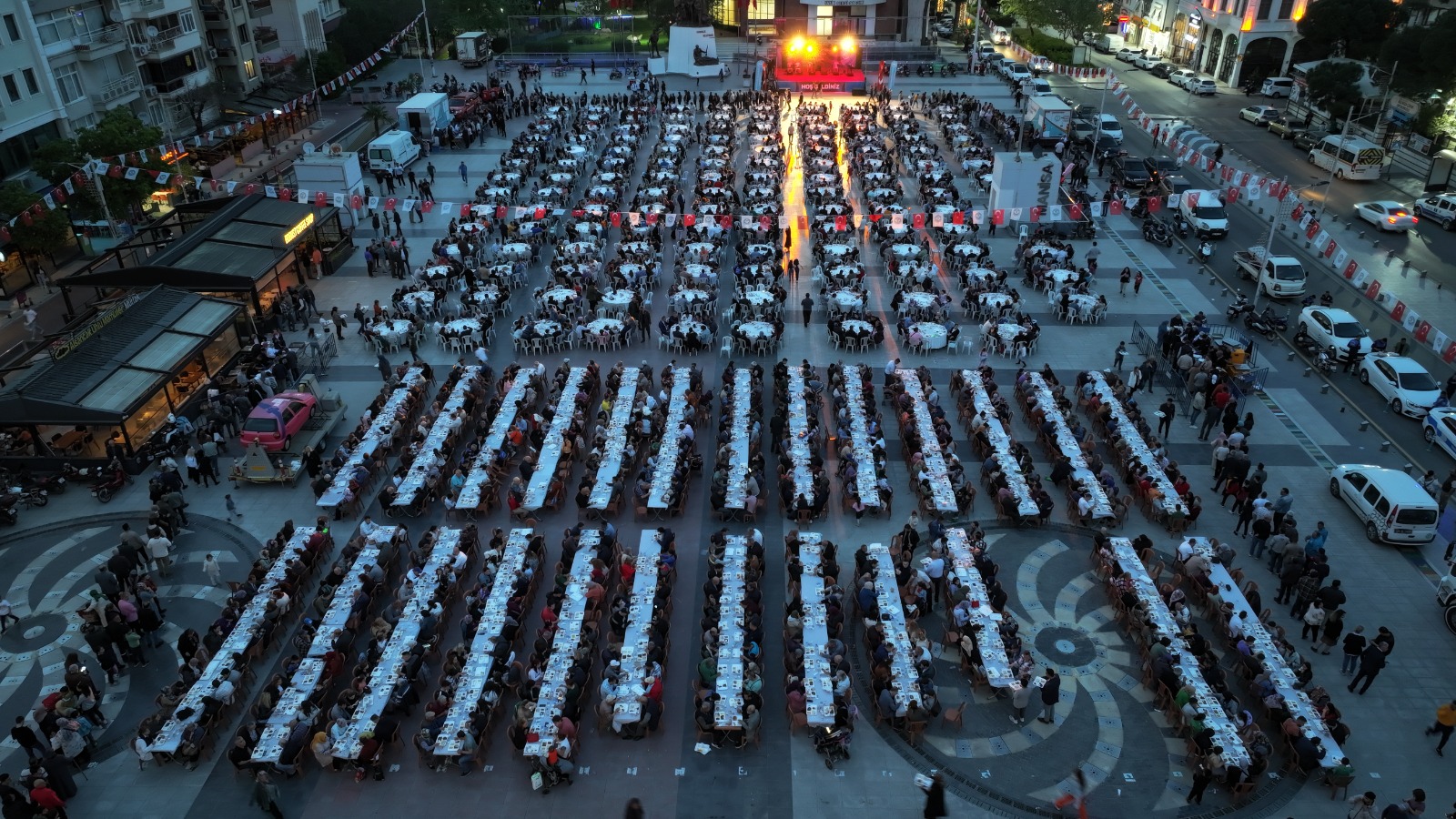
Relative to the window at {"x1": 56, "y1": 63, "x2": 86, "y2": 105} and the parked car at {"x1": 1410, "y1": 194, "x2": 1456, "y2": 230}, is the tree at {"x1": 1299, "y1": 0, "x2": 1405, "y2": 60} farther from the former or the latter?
the window at {"x1": 56, "y1": 63, "x2": 86, "y2": 105}

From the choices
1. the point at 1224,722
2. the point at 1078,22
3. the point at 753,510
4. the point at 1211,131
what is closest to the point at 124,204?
the point at 753,510

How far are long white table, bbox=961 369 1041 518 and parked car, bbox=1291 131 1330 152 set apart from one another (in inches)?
1428

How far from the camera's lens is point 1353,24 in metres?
61.0

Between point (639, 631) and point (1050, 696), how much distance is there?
7.57 meters

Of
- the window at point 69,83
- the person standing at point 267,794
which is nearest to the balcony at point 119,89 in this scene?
the window at point 69,83

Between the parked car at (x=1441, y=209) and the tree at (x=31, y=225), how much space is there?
56.3 meters

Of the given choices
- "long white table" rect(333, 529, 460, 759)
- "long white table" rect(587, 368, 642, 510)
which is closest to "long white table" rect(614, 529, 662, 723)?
"long white table" rect(587, 368, 642, 510)

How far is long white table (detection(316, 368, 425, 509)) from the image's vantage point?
23484 mm

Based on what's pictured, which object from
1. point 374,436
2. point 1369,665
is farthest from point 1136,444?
point 374,436

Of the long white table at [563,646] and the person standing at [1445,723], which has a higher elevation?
the long white table at [563,646]

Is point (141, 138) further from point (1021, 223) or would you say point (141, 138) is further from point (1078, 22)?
point (1078, 22)

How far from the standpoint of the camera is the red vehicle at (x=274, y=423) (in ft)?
84.1

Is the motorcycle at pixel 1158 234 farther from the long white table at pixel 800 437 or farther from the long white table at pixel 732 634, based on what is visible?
the long white table at pixel 732 634

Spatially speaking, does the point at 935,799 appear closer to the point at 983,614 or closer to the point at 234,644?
the point at 983,614
